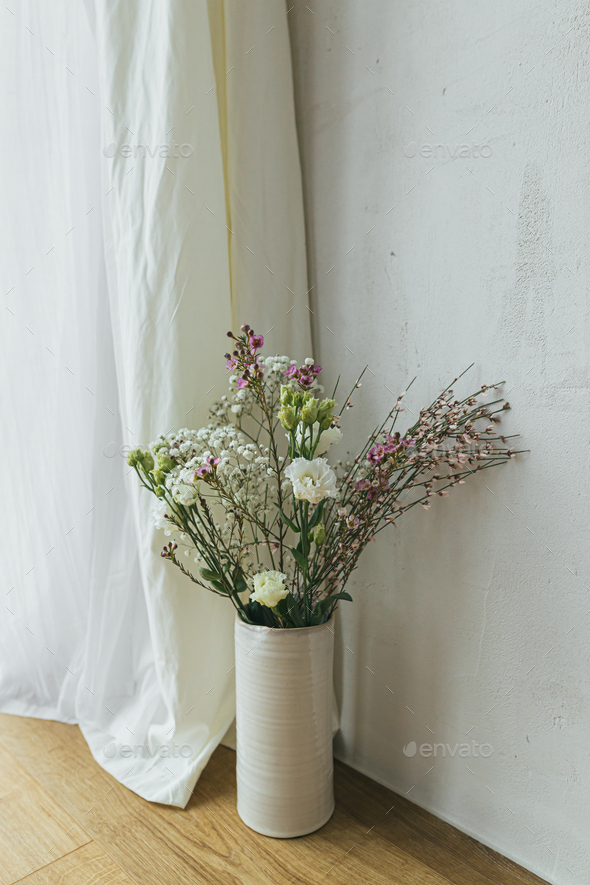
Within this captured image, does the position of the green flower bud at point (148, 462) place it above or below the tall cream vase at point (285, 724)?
above

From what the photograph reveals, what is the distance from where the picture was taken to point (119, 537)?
1249 millimetres

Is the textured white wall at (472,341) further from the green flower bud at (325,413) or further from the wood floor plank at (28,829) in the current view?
the wood floor plank at (28,829)

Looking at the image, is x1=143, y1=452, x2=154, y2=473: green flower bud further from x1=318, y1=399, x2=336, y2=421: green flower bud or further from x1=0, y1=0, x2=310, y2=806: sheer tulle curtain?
x1=318, y1=399, x2=336, y2=421: green flower bud

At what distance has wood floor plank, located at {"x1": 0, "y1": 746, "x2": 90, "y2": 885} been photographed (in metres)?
0.96

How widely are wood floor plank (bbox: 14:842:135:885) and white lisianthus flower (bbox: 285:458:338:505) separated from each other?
613mm

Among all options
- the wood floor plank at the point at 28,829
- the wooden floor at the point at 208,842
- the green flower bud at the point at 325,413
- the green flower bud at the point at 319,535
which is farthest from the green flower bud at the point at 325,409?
the wood floor plank at the point at 28,829

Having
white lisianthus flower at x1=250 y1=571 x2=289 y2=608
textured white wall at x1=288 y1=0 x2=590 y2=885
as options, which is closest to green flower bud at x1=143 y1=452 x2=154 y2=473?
white lisianthus flower at x1=250 y1=571 x2=289 y2=608

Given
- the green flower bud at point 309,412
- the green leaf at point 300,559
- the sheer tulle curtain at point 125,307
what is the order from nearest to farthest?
the green flower bud at point 309,412, the green leaf at point 300,559, the sheer tulle curtain at point 125,307

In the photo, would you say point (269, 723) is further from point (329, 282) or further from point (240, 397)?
point (329, 282)

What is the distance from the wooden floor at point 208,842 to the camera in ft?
3.06

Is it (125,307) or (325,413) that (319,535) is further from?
(125,307)

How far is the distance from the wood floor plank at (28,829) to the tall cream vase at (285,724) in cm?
29

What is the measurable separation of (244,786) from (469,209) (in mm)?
937

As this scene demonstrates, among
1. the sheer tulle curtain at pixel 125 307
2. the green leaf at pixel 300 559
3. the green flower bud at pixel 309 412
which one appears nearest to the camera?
the green flower bud at pixel 309 412
